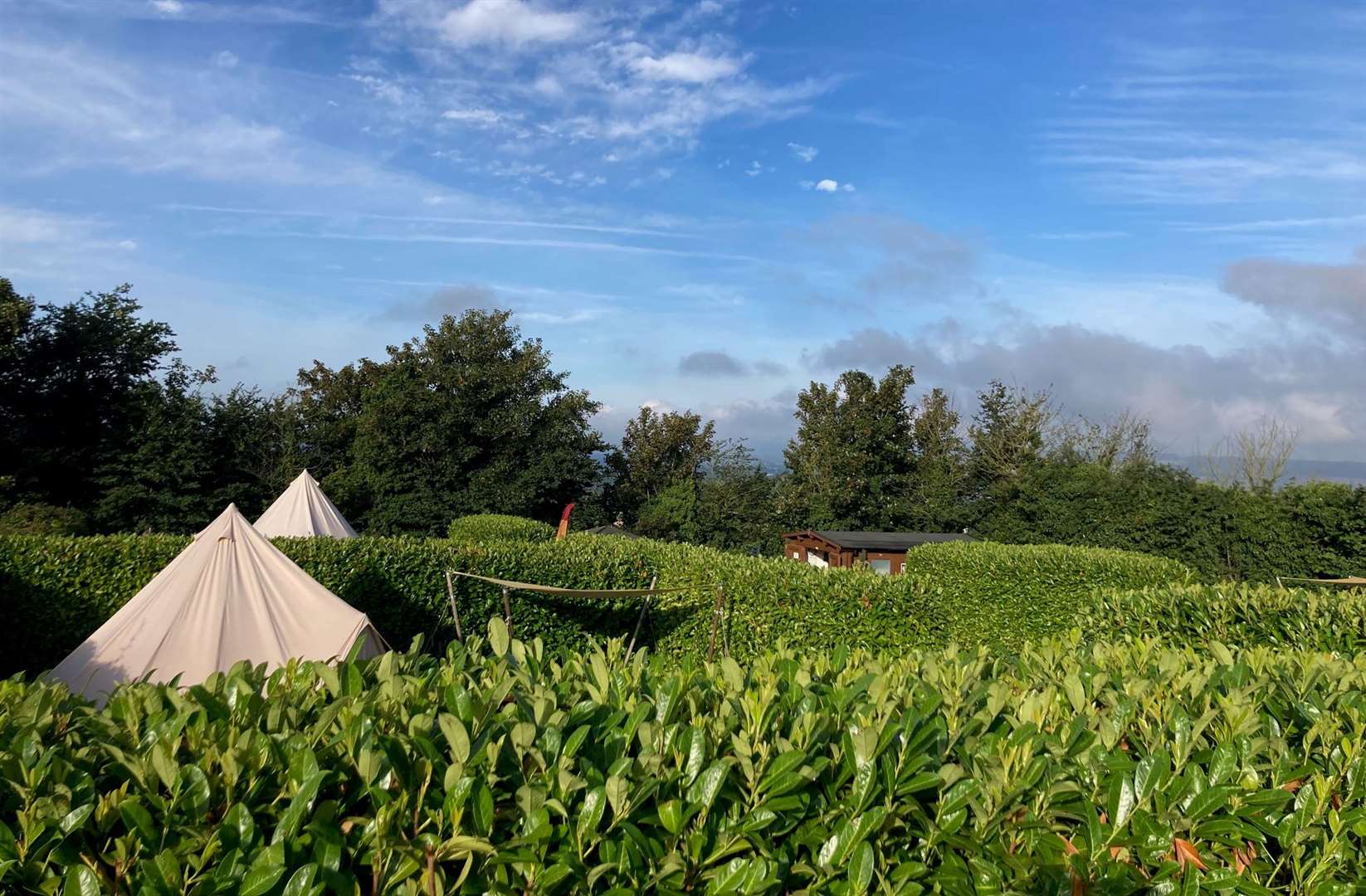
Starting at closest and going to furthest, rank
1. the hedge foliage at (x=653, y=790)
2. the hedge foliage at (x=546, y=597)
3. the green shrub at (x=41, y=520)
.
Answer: the hedge foliage at (x=653, y=790)
the hedge foliage at (x=546, y=597)
the green shrub at (x=41, y=520)

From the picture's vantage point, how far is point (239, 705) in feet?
6.86

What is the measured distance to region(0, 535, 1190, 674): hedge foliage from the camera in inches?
350

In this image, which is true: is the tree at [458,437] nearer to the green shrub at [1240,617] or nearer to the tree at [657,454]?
the tree at [657,454]

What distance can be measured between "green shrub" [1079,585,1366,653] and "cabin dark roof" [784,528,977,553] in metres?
13.3

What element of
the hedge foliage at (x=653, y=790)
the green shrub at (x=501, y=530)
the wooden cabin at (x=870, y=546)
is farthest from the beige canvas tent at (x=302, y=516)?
the hedge foliage at (x=653, y=790)

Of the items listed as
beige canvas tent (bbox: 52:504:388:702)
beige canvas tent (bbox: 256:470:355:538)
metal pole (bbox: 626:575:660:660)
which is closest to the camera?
beige canvas tent (bbox: 52:504:388:702)

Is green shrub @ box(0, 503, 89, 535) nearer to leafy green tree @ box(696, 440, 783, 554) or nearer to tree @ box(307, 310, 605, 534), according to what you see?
tree @ box(307, 310, 605, 534)

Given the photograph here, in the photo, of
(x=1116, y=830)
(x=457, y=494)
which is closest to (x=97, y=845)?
(x=1116, y=830)

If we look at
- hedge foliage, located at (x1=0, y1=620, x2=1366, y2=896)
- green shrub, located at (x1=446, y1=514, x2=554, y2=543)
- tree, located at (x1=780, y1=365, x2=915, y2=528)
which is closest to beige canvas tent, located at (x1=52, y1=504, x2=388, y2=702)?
hedge foliage, located at (x1=0, y1=620, x2=1366, y2=896)

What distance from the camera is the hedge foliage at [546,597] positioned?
8.90 m

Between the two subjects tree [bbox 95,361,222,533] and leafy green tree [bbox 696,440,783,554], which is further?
leafy green tree [bbox 696,440,783,554]

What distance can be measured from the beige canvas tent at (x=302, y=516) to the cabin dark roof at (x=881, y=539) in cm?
1156

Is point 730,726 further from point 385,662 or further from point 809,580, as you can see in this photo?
point 809,580

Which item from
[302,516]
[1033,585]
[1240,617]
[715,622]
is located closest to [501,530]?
[302,516]
